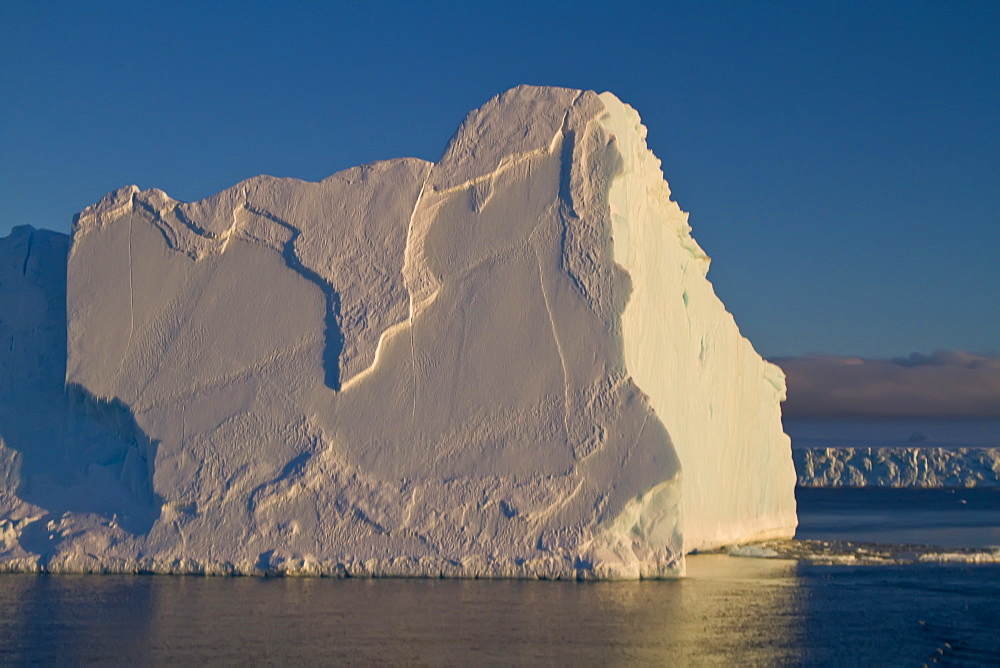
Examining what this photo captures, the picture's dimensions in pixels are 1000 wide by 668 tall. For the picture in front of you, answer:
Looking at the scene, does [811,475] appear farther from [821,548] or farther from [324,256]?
[324,256]

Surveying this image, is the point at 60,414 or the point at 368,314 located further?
the point at 60,414

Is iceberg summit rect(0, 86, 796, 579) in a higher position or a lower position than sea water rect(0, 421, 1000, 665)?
higher

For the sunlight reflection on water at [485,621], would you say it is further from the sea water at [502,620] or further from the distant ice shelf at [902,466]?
the distant ice shelf at [902,466]

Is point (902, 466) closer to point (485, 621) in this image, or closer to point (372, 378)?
point (372, 378)

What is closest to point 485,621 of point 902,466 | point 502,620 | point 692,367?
point 502,620

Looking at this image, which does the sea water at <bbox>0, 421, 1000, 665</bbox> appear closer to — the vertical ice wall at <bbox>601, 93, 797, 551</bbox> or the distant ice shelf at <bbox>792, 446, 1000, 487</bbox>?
the vertical ice wall at <bbox>601, 93, 797, 551</bbox>

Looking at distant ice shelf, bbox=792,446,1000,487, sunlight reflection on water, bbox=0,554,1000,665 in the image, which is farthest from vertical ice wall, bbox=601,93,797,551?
distant ice shelf, bbox=792,446,1000,487

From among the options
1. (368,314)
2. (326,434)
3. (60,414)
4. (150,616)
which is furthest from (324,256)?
(150,616)
